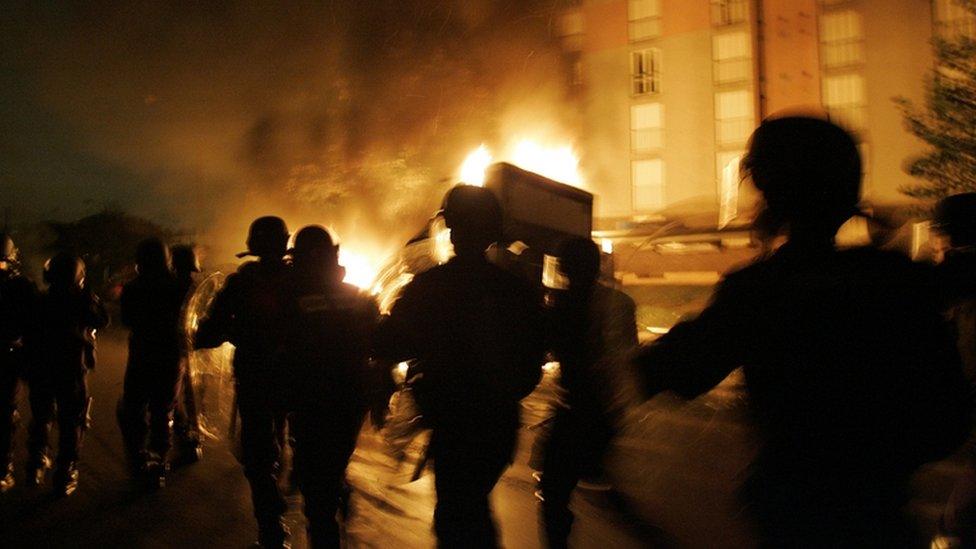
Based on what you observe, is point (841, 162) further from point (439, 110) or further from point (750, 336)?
point (439, 110)

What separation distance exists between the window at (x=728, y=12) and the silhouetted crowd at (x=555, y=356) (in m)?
23.8

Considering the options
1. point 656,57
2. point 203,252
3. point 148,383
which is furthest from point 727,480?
point 656,57

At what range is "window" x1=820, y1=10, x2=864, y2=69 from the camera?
77.4 feet

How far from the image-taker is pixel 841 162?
4.87ft

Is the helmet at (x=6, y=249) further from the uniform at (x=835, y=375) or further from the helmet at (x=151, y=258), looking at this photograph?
the uniform at (x=835, y=375)

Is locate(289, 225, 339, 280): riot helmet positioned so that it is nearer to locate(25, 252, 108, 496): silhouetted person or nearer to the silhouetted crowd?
the silhouetted crowd

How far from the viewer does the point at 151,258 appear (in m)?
5.46

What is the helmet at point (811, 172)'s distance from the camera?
1481mm

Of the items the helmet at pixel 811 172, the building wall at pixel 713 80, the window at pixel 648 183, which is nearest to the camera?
the helmet at pixel 811 172

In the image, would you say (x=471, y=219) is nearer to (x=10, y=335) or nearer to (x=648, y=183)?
(x=10, y=335)

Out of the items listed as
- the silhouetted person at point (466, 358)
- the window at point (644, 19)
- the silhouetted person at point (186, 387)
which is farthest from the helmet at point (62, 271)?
the window at point (644, 19)

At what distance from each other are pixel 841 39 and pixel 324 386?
25268mm

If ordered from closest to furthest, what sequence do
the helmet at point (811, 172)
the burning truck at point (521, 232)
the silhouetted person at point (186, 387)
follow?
the helmet at point (811, 172), the burning truck at point (521, 232), the silhouetted person at point (186, 387)

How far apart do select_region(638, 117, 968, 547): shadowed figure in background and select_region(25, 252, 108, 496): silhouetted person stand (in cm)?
499
